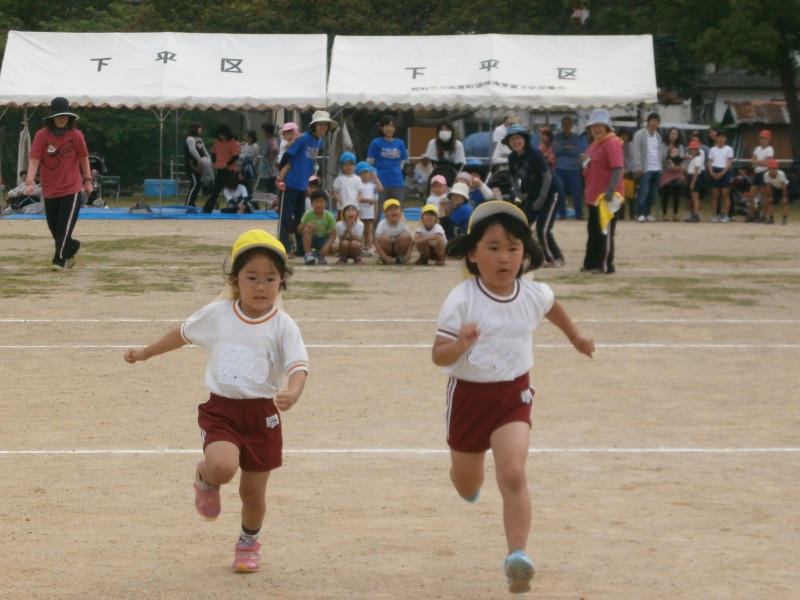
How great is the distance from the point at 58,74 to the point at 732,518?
2324 centimetres

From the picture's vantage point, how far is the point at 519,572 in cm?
502

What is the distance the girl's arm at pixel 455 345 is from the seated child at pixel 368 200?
14147 millimetres

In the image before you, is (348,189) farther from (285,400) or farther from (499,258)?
(285,400)

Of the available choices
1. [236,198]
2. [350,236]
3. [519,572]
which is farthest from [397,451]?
[236,198]

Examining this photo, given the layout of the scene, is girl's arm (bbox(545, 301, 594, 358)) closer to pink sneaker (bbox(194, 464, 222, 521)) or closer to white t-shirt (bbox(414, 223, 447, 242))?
pink sneaker (bbox(194, 464, 222, 521))

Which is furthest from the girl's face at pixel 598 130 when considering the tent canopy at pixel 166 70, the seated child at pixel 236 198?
the seated child at pixel 236 198

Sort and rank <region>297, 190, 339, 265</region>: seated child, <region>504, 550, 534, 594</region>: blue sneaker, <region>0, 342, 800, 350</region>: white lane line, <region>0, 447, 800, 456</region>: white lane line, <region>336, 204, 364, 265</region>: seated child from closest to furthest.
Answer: <region>504, 550, 534, 594</region>: blue sneaker, <region>0, 447, 800, 456</region>: white lane line, <region>0, 342, 800, 350</region>: white lane line, <region>297, 190, 339, 265</region>: seated child, <region>336, 204, 364, 265</region>: seated child

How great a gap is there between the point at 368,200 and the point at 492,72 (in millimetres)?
8150

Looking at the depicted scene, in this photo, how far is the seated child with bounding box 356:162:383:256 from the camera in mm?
19812

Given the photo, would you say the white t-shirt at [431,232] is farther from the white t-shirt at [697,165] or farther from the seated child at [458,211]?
the white t-shirt at [697,165]

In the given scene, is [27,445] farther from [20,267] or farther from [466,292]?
[20,267]

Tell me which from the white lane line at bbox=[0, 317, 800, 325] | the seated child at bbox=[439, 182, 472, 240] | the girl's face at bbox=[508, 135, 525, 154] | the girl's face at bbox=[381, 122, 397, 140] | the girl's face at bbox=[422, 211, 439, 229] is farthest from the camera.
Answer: the girl's face at bbox=[381, 122, 397, 140]

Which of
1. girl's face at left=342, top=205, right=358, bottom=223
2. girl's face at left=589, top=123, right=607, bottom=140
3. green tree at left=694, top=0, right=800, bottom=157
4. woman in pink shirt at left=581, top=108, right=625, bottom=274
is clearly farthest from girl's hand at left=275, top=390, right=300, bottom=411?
green tree at left=694, top=0, right=800, bottom=157

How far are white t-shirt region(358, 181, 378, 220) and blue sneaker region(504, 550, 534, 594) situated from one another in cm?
1479
